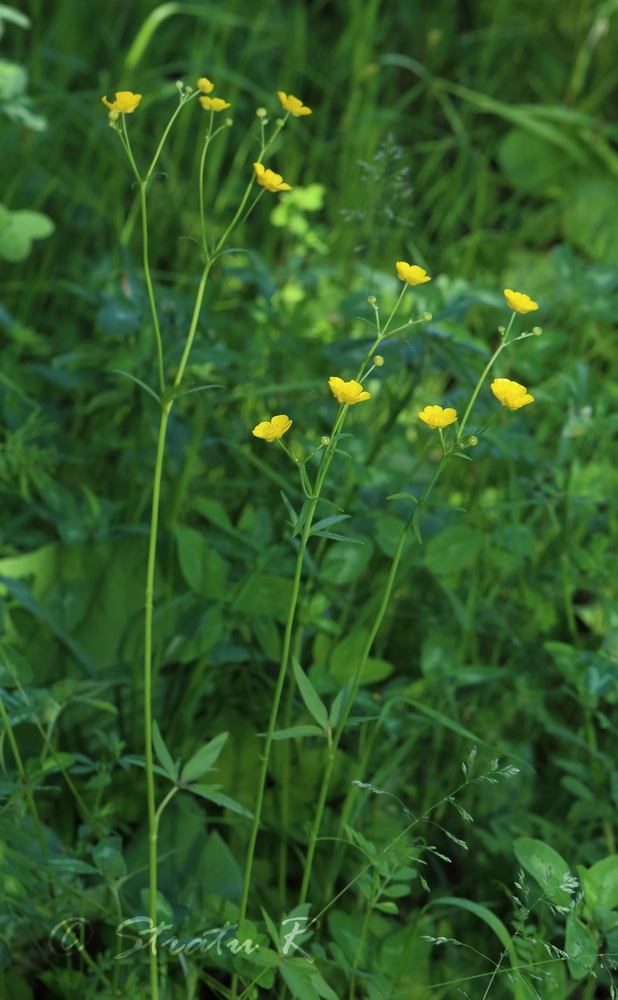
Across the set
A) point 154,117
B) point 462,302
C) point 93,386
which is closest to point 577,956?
point 462,302

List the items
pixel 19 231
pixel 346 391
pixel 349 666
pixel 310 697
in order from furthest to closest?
pixel 19 231 < pixel 349 666 < pixel 310 697 < pixel 346 391

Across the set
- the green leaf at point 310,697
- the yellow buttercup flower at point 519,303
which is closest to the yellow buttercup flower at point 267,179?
the yellow buttercup flower at point 519,303

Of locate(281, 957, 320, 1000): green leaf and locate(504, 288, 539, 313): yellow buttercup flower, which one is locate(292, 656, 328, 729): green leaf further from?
locate(504, 288, 539, 313): yellow buttercup flower

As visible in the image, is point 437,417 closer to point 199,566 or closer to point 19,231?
point 199,566

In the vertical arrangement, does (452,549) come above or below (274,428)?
below

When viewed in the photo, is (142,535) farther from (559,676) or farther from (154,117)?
(154,117)

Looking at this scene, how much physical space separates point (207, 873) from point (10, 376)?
896 millimetres

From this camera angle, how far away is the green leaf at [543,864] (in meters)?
0.87

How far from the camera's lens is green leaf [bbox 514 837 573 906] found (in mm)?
872

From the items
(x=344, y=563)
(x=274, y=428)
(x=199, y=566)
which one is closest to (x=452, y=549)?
(x=344, y=563)

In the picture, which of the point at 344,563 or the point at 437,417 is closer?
the point at 437,417

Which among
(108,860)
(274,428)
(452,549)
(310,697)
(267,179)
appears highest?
(267,179)

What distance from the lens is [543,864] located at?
2.97ft

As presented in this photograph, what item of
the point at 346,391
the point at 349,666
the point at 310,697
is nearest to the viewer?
the point at 346,391
